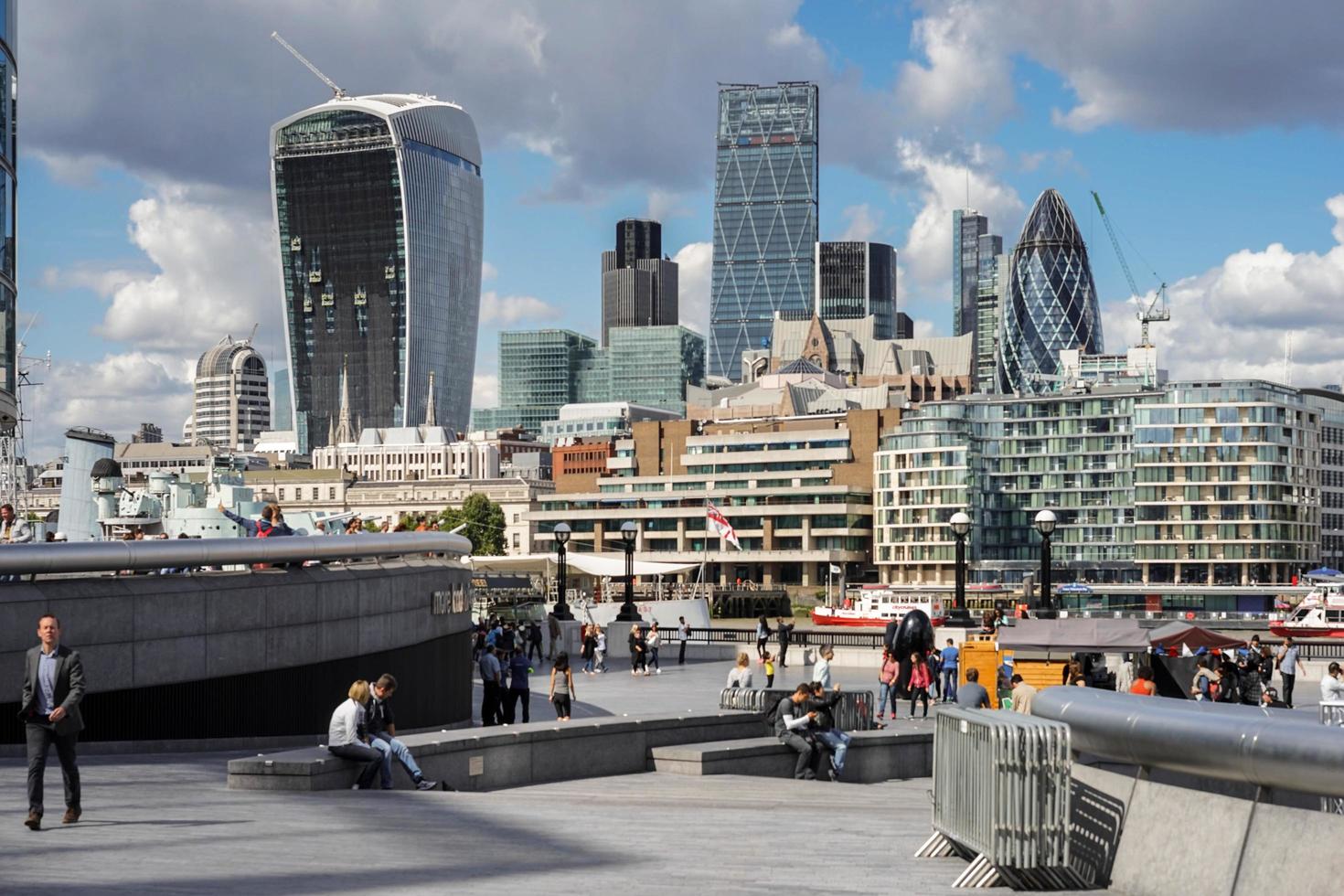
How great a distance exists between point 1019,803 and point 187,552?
12.7 metres

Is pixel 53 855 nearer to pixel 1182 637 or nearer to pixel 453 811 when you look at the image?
pixel 453 811

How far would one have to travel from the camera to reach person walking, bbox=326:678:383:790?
1688cm

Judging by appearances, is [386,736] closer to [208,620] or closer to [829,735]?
[208,620]

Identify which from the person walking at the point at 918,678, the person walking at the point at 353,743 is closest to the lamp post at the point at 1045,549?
the person walking at the point at 918,678

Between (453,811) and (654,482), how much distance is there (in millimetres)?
176236

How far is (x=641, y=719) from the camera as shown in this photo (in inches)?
912

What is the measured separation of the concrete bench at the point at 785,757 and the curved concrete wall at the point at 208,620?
478 centimetres

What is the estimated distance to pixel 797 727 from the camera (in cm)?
2311

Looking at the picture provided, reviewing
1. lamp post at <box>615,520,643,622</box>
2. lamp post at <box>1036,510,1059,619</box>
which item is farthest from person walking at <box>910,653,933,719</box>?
lamp post at <box>615,520,643,622</box>

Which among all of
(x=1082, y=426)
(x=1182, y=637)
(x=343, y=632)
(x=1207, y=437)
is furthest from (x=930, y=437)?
(x=343, y=632)

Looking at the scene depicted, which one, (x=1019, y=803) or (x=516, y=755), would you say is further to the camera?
(x=516, y=755)

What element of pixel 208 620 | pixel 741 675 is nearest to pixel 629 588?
pixel 741 675

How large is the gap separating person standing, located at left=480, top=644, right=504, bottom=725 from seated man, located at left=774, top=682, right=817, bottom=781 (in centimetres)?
675

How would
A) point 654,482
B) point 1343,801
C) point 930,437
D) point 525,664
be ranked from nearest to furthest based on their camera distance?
point 1343,801, point 525,664, point 930,437, point 654,482
